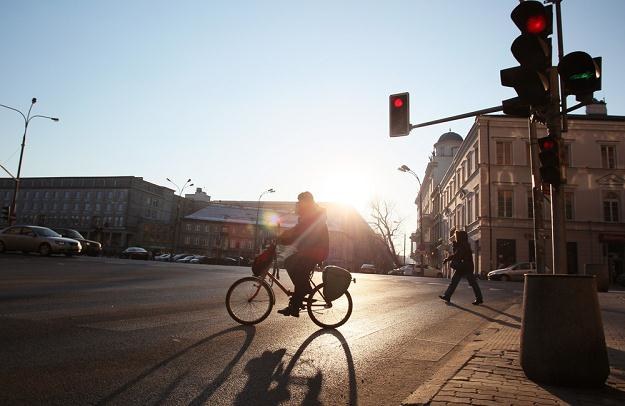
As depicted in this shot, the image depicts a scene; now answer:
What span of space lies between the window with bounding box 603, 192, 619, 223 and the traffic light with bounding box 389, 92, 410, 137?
3538 centimetres

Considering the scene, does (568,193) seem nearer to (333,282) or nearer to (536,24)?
(333,282)

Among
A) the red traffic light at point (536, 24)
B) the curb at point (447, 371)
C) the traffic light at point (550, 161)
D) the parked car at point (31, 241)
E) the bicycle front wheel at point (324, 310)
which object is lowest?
the curb at point (447, 371)

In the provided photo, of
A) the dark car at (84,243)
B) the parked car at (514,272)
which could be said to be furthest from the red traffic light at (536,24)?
the dark car at (84,243)

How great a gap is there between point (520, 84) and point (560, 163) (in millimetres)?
948

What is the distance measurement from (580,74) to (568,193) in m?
38.4

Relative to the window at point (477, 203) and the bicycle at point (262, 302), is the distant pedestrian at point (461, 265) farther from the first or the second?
the window at point (477, 203)

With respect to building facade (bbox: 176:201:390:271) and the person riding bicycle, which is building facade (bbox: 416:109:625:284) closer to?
the person riding bicycle

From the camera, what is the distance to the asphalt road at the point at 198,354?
3.42 metres

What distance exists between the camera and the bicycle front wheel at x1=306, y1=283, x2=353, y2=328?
6613 millimetres

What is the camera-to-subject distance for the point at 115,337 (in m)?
5.10

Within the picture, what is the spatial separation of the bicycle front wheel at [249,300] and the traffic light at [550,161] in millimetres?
3809

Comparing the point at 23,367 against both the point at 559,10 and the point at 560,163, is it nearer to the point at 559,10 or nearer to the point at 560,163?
the point at 560,163

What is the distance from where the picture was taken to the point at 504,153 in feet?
132

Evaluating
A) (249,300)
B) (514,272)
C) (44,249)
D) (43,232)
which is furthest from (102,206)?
(249,300)
